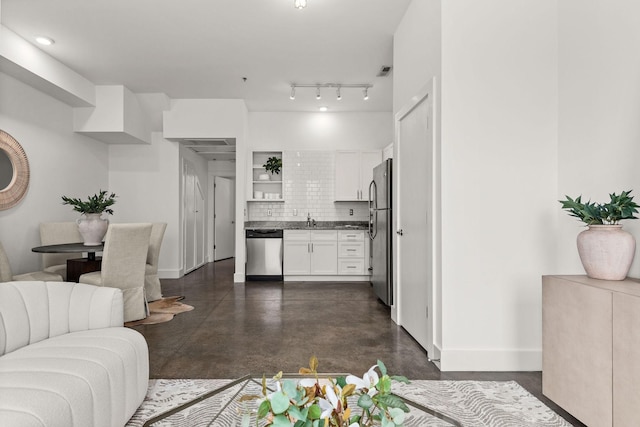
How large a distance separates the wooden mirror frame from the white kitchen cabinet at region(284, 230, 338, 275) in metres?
3.50

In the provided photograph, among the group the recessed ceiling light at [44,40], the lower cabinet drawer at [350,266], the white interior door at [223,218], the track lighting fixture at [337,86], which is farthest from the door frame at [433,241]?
the white interior door at [223,218]

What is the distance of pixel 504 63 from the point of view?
2.57 metres

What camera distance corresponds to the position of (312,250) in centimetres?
598

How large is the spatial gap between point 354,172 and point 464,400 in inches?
181

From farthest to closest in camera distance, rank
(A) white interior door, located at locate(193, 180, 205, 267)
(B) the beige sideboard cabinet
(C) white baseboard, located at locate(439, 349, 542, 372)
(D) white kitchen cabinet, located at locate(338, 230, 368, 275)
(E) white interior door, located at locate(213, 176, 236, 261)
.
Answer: (E) white interior door, located at locate(213, 176, 236, 261), (A) white interior door, located at locate(193, 180, 205, 267), (D) white kitchen cabinet, located at locate(338, 230, 368, 275), (C) white baseboard, located at locate(439, 349, 542, 372), (B) the beige sideboard cabinet

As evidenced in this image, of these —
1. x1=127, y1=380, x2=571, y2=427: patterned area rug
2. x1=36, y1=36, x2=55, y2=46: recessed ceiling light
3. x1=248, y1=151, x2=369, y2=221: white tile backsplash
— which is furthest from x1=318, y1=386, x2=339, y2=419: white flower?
x1=248, y1=151, x2=369, y2=221: white tile backsplash

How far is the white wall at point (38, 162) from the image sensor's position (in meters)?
4.09

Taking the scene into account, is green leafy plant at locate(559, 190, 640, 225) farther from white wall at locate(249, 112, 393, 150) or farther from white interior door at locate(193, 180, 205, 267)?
white interior door at locate(193, 180, 205, 267)

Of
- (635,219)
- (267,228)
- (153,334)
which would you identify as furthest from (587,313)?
(267,228)

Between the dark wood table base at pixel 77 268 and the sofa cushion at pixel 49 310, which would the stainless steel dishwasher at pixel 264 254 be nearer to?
the dark wood table base at pixel 77 268

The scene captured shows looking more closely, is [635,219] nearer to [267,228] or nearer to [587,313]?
[587,313]

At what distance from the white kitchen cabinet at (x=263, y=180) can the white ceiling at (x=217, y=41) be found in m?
1.26

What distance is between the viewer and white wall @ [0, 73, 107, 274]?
13.4ft

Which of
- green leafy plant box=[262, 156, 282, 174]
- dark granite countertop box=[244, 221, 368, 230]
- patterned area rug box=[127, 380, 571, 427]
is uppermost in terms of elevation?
green leafy plant box=[262, 156, 282, 174]
